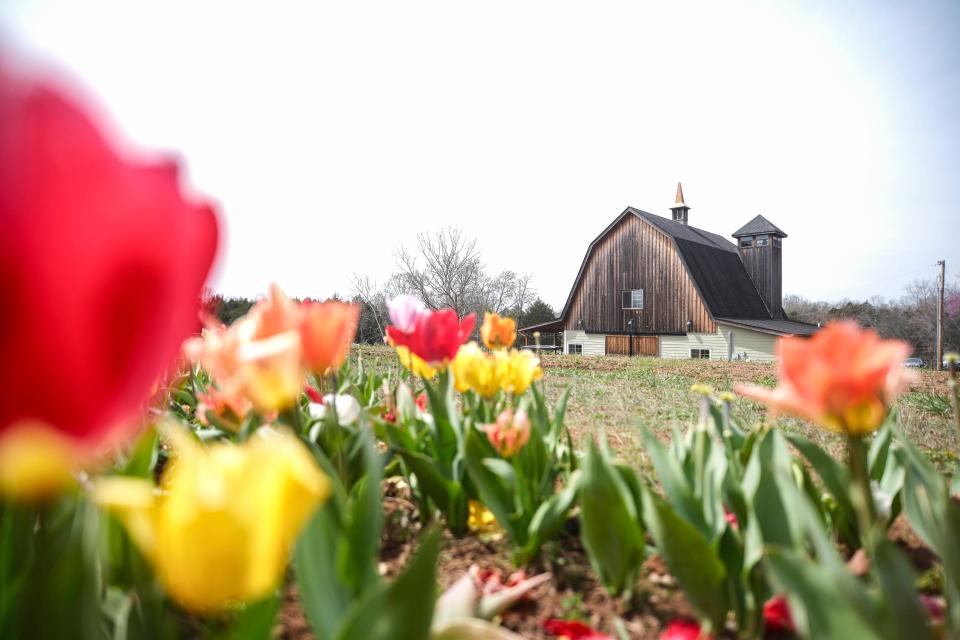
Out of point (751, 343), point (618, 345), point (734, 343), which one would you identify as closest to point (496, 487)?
point (751, 343)

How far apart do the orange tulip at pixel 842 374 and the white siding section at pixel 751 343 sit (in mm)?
24941

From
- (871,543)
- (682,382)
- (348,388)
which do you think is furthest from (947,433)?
(871,543)

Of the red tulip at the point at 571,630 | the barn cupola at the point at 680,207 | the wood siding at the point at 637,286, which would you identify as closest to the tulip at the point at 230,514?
the red tulip at the point at 571,630

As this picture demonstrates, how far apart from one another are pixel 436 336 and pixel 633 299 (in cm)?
2622

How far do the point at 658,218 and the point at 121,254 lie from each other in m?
29.1

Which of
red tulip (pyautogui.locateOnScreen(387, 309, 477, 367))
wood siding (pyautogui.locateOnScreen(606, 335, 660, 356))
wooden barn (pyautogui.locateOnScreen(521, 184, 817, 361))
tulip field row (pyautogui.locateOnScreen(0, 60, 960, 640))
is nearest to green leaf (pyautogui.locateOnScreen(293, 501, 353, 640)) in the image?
tulip field row (pyautogui.locateOnScreen(0, 60, 960, 640))

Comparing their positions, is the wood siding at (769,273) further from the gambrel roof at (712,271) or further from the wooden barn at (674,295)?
the gambrel roof at (712,271)

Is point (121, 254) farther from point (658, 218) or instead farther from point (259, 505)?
point (658, 218)

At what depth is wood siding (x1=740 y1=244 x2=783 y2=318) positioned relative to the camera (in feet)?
98.8

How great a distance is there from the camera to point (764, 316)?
2953 centimetres

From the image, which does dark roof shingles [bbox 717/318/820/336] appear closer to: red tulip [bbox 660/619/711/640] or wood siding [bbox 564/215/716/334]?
wood siding [bbox 564/215/716/334]

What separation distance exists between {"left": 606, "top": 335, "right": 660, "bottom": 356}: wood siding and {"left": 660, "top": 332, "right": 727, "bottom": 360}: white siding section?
1.24 ft

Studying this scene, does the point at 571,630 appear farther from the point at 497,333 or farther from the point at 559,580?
the point at 497,333

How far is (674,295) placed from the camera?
25719mm
